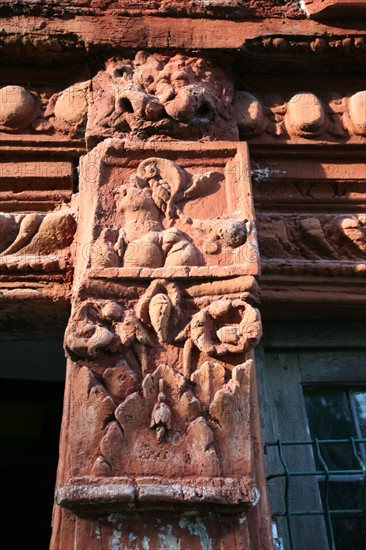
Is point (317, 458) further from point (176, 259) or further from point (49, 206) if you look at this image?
point (49, 206)

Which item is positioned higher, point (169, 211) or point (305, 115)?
point (305, 115)

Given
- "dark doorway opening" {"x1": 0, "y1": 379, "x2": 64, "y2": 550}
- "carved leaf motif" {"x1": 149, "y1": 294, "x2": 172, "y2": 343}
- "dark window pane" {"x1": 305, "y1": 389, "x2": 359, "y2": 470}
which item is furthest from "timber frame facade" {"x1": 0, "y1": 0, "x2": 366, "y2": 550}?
"dark doorway opening" {"x1": 0, "y1": 379, "x2": 64, "y2": 550}

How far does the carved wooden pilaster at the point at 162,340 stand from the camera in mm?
1201

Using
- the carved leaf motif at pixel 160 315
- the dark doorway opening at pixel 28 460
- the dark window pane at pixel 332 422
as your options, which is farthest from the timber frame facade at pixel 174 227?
the dark doorway opening at pixel 28 460

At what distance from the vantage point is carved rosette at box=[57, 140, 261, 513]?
1223 millimetres

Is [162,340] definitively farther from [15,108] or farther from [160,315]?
[15,108]

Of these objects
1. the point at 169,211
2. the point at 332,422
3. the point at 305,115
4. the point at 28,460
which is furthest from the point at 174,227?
the point at 28,460

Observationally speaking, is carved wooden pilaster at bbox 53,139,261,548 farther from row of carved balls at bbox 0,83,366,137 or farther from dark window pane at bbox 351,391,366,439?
dark window pane at bbox 351,391,366,439

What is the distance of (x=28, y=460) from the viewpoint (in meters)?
2.66

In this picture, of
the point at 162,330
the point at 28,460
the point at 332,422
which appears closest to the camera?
the point at 162,330

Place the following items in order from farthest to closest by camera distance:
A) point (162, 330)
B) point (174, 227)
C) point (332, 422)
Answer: point (332, 422)
point (174, 227)
point (162, 330)

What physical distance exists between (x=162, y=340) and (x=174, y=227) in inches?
13.4

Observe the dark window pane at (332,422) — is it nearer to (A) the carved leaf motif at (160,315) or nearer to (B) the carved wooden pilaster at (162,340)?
(B) the carved wooden pilaster at (162,340)

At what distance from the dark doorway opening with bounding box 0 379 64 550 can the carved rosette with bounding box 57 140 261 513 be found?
1454 millimetres
